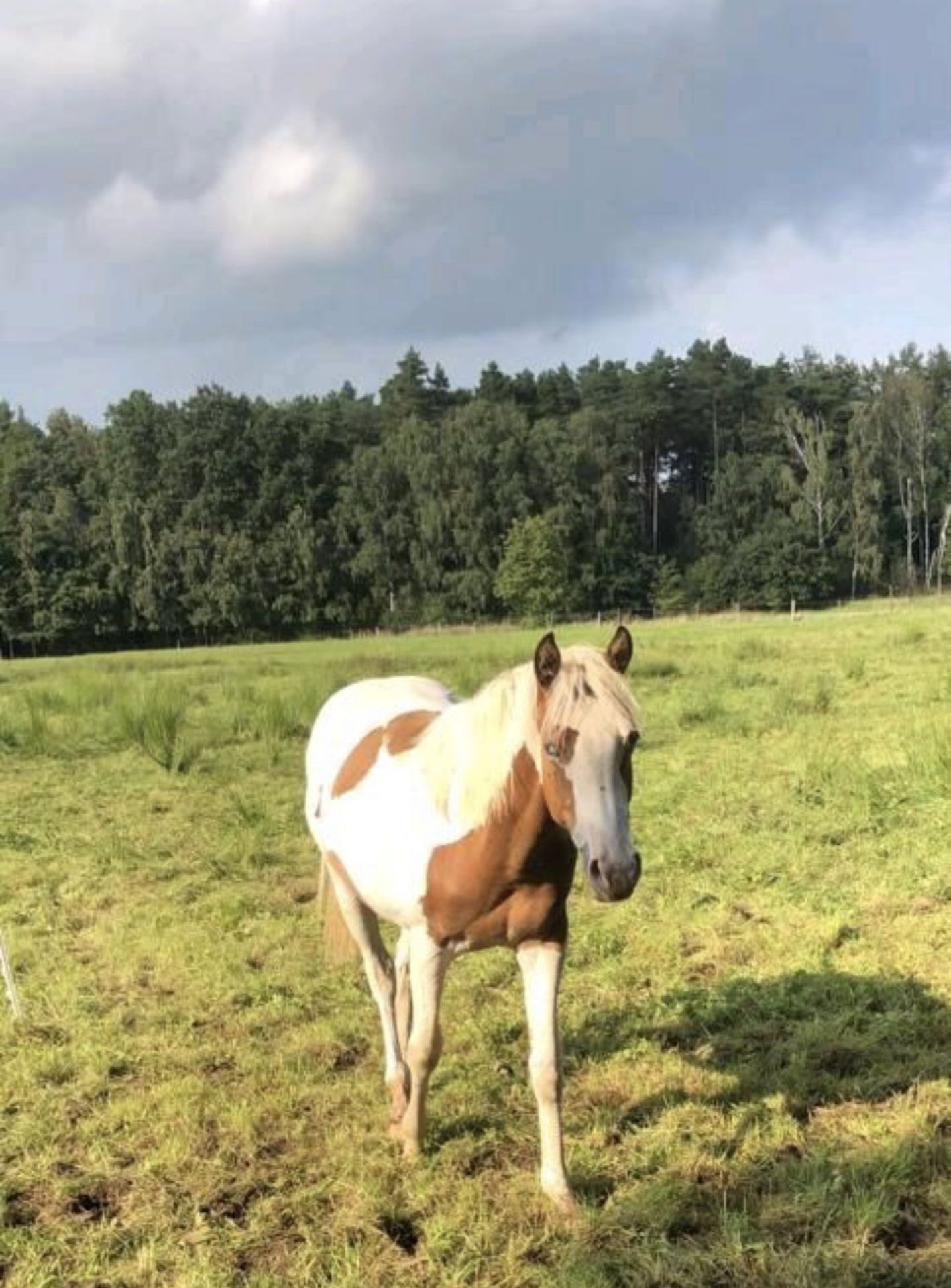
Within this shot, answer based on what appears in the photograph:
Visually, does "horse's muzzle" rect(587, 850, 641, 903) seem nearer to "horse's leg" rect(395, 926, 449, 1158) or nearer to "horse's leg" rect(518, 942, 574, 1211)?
"horse's leg" rect(518, 942, 574, 1211)

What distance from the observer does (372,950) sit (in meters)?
4.32

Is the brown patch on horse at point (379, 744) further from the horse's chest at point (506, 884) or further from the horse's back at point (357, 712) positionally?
the horse's chest at point (506, 884)

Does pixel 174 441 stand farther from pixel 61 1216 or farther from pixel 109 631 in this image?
pixel 61 1216

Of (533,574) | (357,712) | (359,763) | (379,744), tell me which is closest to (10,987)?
(357,712)

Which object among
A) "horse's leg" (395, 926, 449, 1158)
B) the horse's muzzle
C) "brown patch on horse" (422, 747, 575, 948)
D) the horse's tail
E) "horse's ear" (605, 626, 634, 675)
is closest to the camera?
the horse's muzzle

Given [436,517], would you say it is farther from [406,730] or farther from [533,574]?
[406,730]

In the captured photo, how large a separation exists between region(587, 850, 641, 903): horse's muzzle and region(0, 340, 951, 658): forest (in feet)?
191

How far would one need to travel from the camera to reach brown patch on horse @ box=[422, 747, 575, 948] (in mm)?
3197

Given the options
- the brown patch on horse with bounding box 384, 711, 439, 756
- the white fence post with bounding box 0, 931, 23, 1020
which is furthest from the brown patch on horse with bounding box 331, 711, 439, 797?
the white fence post with bounding box 0, 931, 23, 1020

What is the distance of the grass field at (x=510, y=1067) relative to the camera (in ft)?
10.2

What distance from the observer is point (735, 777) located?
31.7 ft

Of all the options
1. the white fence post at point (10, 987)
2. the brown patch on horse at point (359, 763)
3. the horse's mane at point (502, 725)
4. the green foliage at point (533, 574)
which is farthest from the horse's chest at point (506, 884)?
the green foliage at point (533, 574)

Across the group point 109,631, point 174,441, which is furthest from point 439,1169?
point 174,441

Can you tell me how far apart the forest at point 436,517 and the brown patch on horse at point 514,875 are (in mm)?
57675
